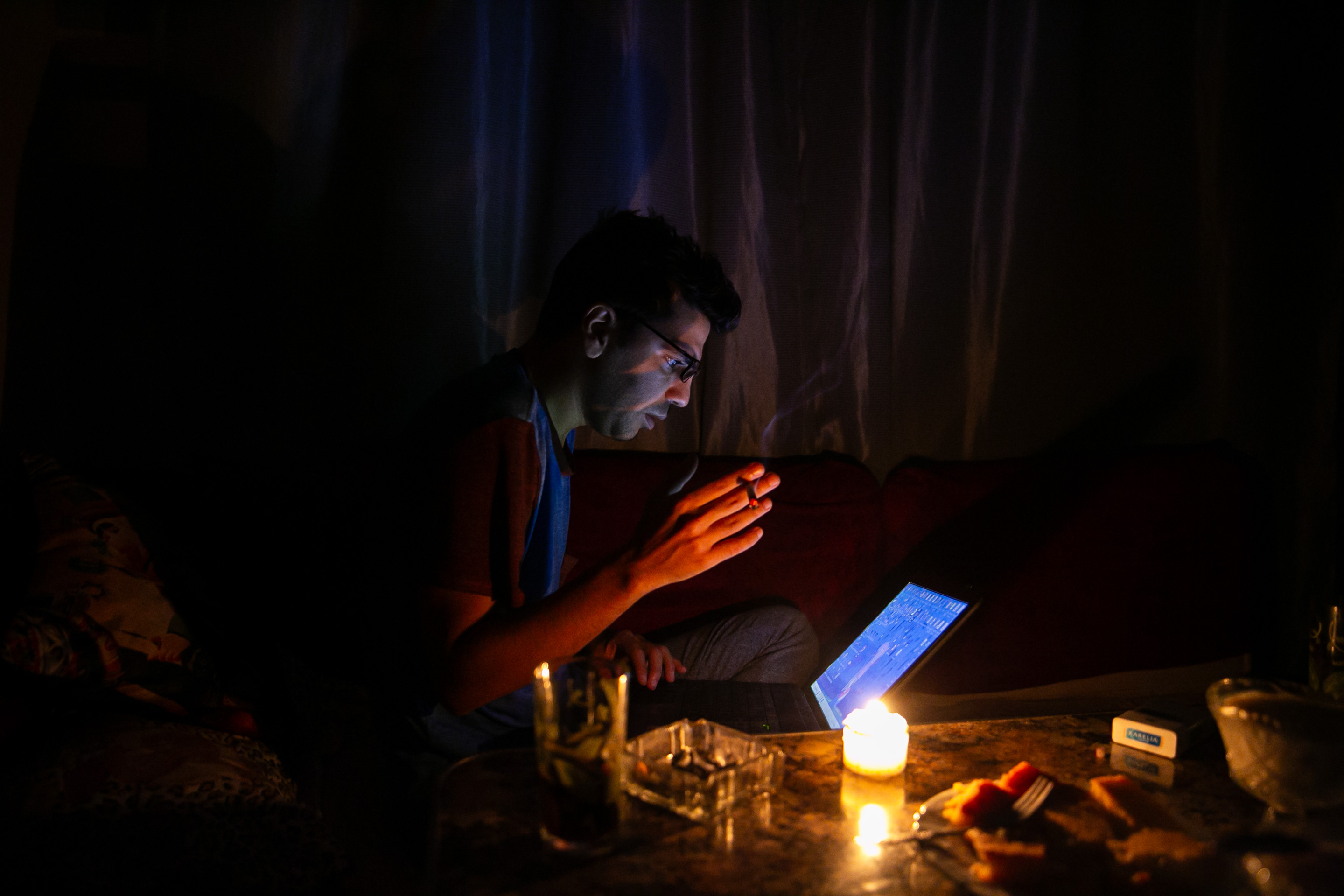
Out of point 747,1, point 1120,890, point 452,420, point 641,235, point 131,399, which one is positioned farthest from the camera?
point 747,1

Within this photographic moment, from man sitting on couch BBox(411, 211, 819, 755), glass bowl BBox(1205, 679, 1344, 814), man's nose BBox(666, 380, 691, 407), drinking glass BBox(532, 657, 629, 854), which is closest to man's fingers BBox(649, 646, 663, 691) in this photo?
man sitting on couch BBox(411, 211, 819, 755)

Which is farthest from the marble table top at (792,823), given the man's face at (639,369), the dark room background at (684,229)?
the dark room background at (684,229)

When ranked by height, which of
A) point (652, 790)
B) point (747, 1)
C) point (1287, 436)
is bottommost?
point (652, 790)

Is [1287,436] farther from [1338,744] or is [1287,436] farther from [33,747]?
[33,747]

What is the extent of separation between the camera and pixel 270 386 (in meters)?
1.73

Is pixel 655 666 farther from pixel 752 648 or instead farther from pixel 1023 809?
pixel 1023 809

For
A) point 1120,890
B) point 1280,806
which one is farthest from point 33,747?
point 1280,806

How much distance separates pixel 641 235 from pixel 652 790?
0.83 m

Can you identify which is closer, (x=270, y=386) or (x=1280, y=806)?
(x=1280, y=806)

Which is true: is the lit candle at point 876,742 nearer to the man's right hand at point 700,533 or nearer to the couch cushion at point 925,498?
the man's right hand at point 700,533

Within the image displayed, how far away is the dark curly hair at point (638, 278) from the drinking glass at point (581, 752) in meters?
0.65

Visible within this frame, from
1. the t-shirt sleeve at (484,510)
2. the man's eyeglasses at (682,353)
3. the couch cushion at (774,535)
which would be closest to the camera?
the t-shirt sleeve at (484,510)

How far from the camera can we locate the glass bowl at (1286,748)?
0.70m

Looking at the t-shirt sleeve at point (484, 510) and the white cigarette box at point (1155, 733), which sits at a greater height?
the t-shirt sleeve at point (484, 510)
